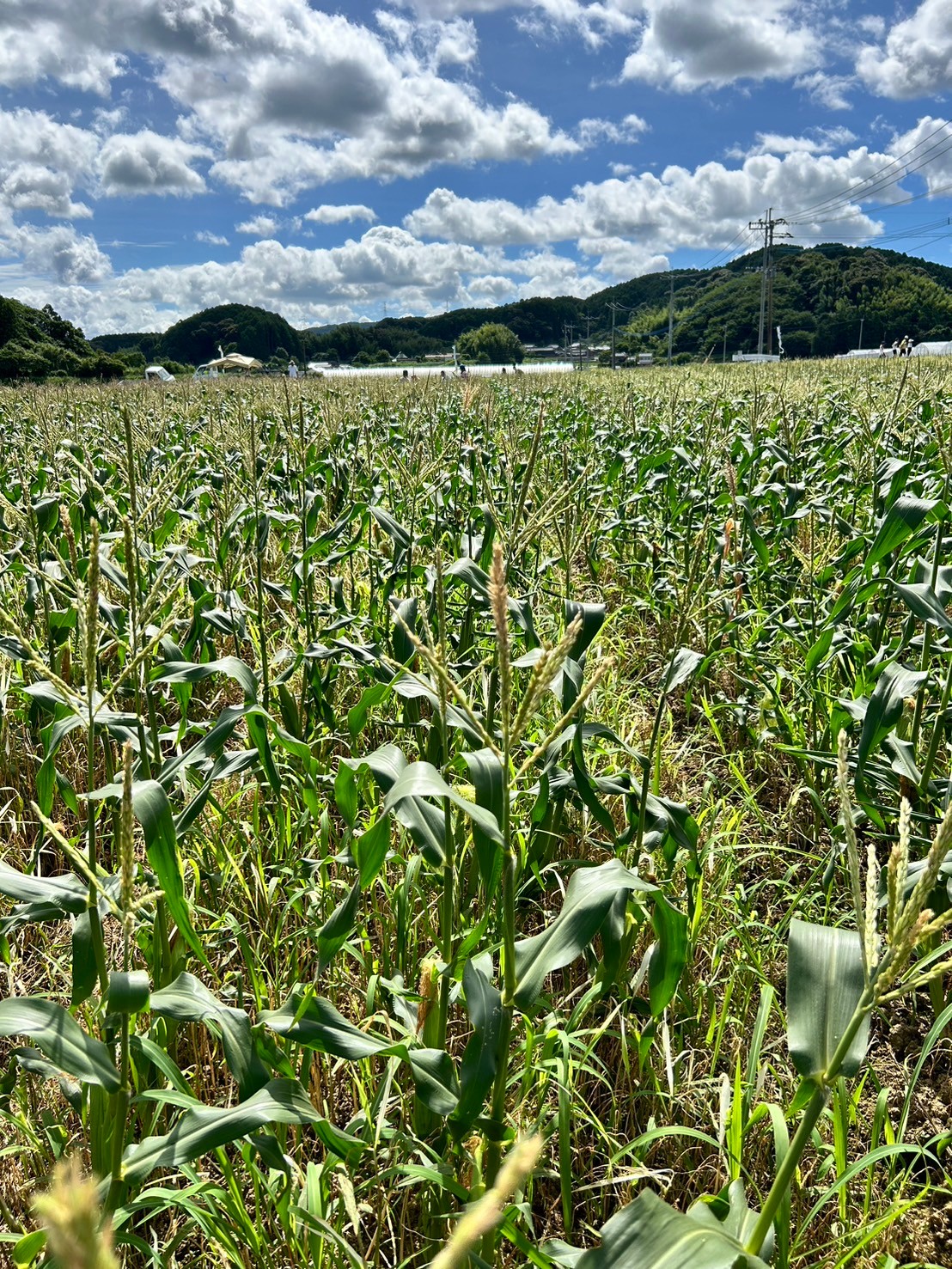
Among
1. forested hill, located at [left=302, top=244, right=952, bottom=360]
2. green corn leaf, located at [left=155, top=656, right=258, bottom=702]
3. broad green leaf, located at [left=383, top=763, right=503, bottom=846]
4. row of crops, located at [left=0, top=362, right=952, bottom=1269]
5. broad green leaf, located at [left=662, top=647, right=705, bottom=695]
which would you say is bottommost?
row of crops, located at [left=0, top=362, right=952, bottom=1269]

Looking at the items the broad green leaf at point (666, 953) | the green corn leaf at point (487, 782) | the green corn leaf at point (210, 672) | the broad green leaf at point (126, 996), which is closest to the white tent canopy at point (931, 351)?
the green corn leaf at point (210, 672)

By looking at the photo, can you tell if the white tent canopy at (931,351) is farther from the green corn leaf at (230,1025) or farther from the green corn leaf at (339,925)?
the green corn leaf at (230,1025)

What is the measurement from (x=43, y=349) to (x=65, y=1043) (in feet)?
159

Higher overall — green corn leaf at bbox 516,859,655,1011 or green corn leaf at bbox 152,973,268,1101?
green corn leaf at bbox 516,859,655,1011

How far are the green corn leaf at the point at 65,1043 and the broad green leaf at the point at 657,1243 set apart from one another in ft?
2.40

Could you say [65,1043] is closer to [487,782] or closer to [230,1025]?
[230,1025]

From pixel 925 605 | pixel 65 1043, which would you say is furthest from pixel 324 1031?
pixel 925 605

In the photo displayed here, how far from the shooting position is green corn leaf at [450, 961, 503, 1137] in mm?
1269

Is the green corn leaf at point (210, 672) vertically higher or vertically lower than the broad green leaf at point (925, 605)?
lower

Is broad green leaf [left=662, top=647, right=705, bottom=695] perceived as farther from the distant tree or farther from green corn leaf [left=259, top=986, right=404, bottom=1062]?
the distant tree

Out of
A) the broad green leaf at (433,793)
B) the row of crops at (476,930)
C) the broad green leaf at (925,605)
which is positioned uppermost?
the broad green leaf at (925,605)

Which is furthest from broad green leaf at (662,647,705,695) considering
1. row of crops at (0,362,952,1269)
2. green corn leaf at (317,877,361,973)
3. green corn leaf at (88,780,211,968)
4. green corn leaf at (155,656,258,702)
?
green corn leaf at (88,780,211,968)

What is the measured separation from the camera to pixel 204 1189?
1453 mm

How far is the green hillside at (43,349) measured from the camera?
118 feet
